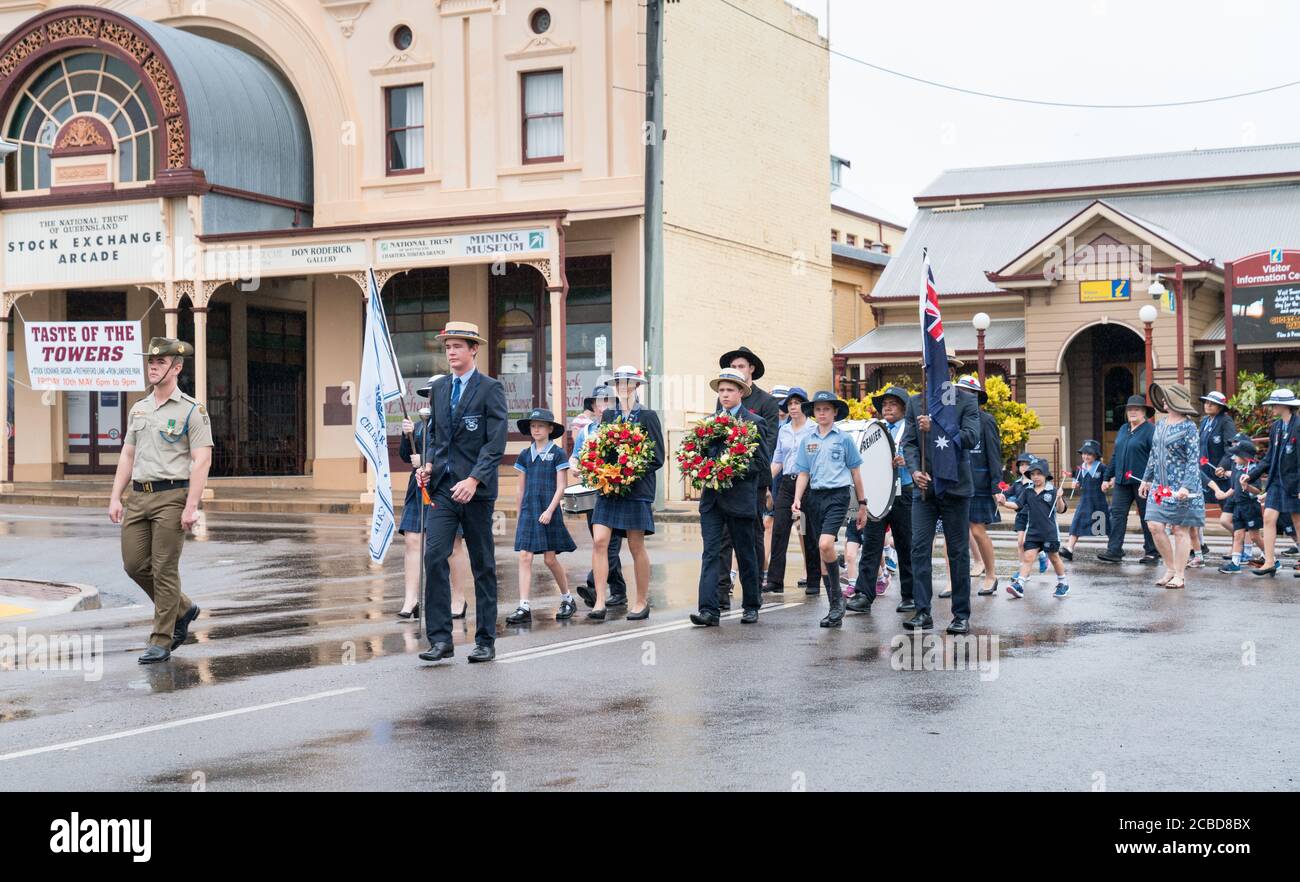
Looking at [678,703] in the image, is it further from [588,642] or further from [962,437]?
[962,437]

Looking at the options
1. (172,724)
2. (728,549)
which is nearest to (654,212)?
(728,549)

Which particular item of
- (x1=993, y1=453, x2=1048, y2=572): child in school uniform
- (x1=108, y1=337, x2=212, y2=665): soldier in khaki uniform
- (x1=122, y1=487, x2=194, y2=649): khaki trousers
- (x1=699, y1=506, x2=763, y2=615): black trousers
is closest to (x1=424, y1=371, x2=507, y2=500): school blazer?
(x1=108, y1=337, x2=212, y2=665): soldier in khaki uniform

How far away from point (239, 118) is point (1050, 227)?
18397 millimetres

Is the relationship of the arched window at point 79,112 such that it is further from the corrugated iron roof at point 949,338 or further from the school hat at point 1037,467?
the school hat at point 1037,467

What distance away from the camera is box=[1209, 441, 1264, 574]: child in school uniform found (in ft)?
54.6

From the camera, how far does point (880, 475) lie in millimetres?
12773

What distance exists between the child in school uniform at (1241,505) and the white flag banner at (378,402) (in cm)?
909

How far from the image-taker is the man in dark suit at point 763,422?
12.9m

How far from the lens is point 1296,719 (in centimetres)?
796

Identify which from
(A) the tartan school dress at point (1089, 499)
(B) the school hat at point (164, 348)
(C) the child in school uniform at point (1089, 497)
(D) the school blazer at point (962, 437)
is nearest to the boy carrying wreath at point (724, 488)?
(D) the school blazer at point (962, 437)

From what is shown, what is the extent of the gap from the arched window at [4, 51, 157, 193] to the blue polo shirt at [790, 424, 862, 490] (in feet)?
67.6
